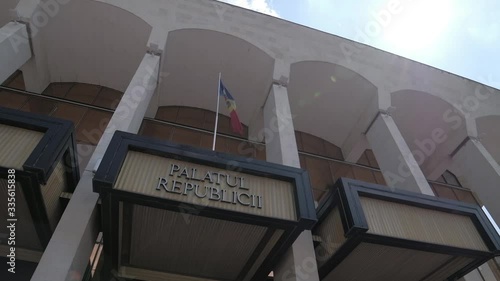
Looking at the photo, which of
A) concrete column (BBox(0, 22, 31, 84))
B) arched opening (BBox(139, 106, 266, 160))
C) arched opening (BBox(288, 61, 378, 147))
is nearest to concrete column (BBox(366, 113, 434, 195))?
arched opening (BBox(288, 61, 378, 147))

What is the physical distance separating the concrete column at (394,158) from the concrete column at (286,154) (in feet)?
11.3

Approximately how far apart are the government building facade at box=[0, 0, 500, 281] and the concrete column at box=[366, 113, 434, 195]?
64 mm

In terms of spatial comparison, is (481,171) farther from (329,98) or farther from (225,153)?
(225,153)

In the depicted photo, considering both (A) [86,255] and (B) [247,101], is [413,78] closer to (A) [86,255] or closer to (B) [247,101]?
(B) [247,101]

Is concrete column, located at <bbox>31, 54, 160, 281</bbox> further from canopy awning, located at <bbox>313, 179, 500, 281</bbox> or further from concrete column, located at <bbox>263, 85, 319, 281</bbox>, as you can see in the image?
canopy awning, located at <bbox>313, 179, 500, 281</bbox>

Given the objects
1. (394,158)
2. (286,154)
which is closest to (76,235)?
(286,154)

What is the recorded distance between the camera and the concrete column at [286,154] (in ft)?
21.7

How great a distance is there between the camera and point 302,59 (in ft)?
41.8

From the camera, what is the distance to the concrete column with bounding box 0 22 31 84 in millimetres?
9349

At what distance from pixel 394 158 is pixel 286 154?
390cm

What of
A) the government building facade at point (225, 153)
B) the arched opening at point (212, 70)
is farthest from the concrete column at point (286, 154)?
the arched opening at point (212, 70)

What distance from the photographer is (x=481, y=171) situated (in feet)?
39.7

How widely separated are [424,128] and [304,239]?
9745 mm

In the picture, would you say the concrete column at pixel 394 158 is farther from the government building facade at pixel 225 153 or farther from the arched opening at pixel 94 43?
the arched opening at pixel 94 43
